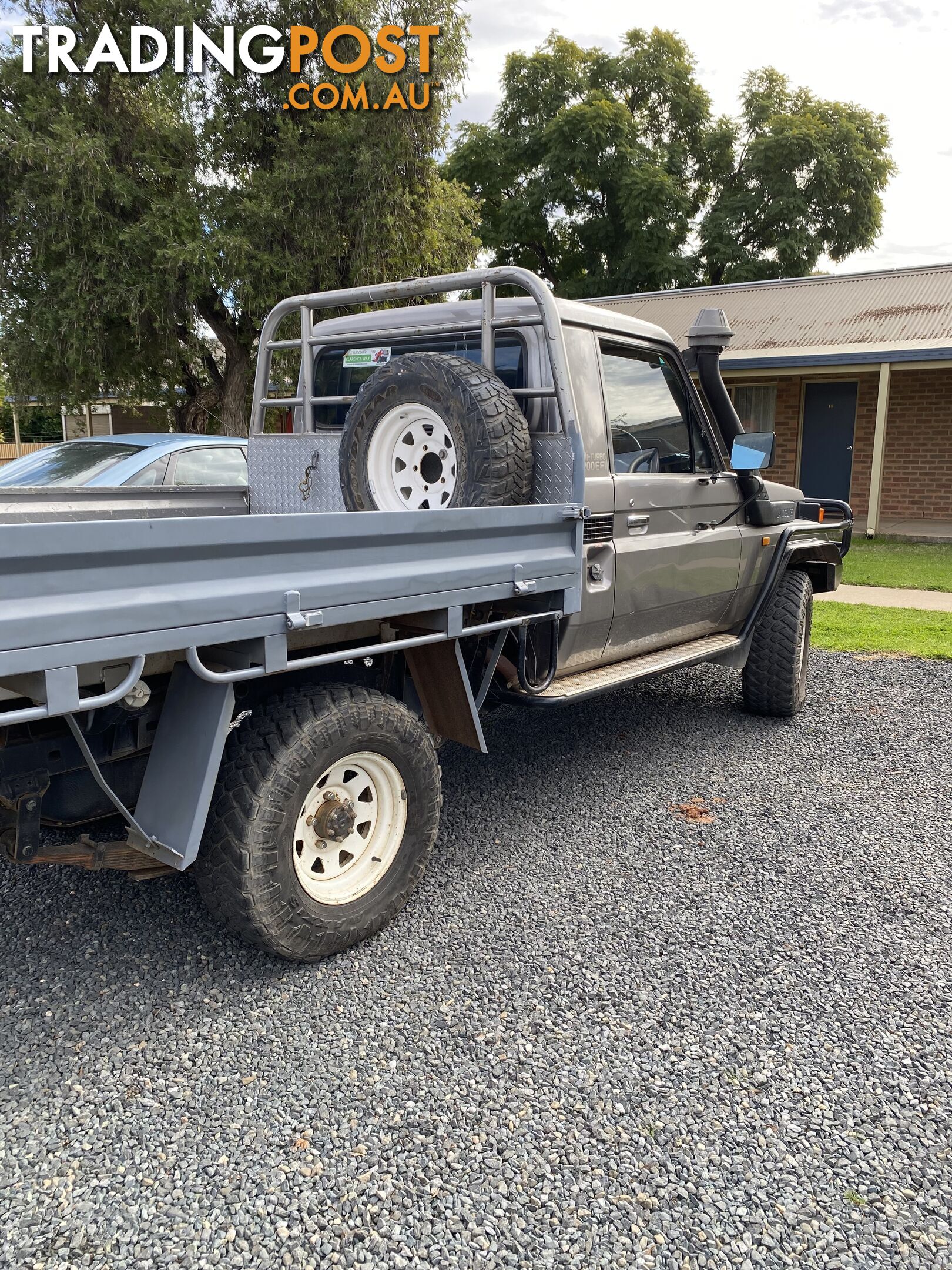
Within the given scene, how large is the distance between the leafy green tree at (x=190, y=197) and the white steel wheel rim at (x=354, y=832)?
10408 millimetres

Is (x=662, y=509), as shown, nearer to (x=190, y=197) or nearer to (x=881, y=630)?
(x=881, y=630)

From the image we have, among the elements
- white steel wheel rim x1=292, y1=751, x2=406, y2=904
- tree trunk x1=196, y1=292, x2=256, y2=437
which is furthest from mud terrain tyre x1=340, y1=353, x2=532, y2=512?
tree trunk x1=196, y1=292, x2=256, y2=437

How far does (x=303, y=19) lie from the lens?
13.5 meters

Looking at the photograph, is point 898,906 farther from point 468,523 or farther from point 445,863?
point 468,523

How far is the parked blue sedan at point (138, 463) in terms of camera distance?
21.8 ft

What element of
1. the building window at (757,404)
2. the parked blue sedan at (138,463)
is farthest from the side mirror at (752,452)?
the building window at (757,404)

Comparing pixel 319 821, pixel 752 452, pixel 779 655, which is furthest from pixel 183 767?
pixel 779 655

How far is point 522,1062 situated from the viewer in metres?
2.68

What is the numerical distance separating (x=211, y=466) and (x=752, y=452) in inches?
151

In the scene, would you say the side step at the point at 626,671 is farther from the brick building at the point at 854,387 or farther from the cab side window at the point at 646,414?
the brick building at the point at 854,387

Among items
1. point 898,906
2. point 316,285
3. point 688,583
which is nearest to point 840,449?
point 316,285

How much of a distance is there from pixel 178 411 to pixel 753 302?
9.84m

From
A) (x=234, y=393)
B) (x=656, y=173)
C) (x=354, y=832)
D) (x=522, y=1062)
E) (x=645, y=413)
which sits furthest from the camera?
(x=656, y=173)

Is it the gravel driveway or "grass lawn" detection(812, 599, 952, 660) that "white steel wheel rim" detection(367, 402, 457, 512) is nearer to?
the gravel driveway
